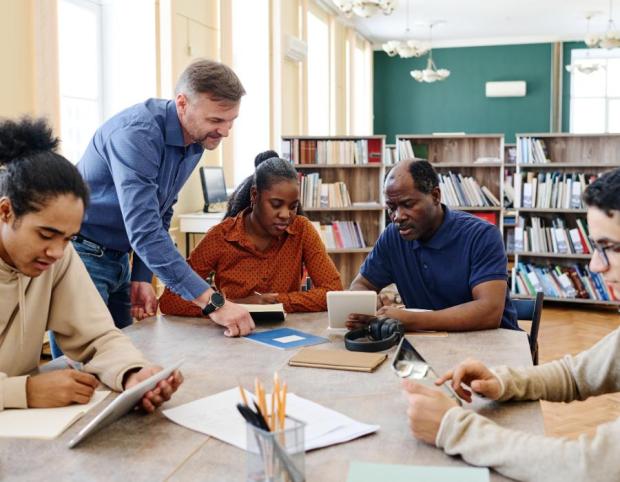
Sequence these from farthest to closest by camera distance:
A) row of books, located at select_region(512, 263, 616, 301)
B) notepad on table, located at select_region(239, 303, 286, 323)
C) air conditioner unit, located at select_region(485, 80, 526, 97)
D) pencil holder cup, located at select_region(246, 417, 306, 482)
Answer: air conditioner unit, located at select_region(485, 80, 526, 97) → row of books, located at select_region(512, 263, 616, 301) → notepad on table, located at select_region(239, 303, 286, 323) → pencil holder cup, located at select_region(246, 417, 306, 482)

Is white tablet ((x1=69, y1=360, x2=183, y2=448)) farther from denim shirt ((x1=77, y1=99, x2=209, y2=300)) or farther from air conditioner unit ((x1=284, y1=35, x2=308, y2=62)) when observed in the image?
air conditioner unit ((x1=284, y1=35, x2=308, y2=62))

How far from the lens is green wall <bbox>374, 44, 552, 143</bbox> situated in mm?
13320

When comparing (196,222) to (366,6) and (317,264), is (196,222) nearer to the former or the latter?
(366,6)

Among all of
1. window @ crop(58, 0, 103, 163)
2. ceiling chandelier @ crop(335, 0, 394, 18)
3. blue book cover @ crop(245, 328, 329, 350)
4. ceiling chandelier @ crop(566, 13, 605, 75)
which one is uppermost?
ceiling chandelier @ crop(566, 13, 605, 75)

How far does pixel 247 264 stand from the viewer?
256 cm

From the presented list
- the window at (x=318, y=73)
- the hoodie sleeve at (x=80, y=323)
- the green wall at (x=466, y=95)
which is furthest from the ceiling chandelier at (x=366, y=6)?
the green wall at (x=466, y=95)

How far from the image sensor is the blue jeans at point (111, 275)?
2309 mm

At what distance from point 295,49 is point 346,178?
9.86 ft

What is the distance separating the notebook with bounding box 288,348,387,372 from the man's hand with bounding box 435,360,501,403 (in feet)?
0.92

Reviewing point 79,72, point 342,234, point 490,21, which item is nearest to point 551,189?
point 342,234

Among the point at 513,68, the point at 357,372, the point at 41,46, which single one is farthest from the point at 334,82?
the point at 357,372

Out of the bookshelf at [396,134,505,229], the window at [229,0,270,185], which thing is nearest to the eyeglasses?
the bookshelf at [396,134,505,229]

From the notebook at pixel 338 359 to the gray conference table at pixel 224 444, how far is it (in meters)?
0.02

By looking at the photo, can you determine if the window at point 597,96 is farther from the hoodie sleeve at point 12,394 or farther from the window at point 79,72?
the hoodie sleeve at point 12,394
